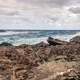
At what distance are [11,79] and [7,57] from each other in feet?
9.02

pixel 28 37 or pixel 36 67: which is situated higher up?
pixel 36 67

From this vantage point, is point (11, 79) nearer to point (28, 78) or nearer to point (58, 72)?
point (28, 78)

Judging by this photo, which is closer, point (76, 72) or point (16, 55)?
point (76, 72)

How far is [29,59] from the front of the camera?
9242 mm

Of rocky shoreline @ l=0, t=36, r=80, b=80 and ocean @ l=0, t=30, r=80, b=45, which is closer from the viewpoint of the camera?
rocky shoreline @ l=0, t=36, r=80, b=80

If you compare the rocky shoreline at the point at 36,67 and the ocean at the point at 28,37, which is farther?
the ocean at the point at 28,37

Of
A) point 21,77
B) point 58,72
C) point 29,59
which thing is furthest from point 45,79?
point 29,59

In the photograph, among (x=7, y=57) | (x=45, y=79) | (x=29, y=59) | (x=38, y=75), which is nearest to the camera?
(x=45, y=79)

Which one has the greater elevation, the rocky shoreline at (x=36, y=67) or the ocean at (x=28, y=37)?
the rocky shoreline at (x=36, y=67)

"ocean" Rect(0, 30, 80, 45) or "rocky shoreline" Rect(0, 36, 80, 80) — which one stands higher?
"rocky shoreline" Rect(0, 36, 80, 80)

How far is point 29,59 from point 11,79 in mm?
2146

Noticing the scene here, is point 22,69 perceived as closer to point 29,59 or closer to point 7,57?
point 29,59

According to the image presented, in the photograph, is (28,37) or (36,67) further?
(28,37)

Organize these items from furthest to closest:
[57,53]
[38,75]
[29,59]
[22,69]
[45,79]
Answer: [57,53], [29,59], [22,69], [38,75], [45,79]
